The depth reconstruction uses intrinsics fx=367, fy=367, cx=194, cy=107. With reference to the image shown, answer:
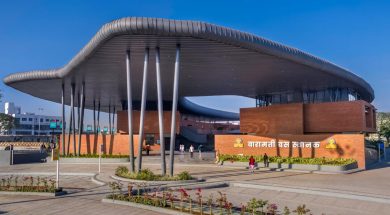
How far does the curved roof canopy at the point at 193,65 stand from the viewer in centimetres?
2041

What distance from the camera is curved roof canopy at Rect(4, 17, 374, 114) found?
20406mm

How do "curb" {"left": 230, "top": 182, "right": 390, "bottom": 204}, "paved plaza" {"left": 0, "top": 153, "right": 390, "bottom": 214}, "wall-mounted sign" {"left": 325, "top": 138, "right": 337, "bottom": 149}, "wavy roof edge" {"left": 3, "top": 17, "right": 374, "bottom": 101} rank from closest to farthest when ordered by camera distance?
"paved plaza" {"left": 0, "top": 153, "right": 390, "bottom": 214} < "curb" {"left": 230, "top": 182, "right": 390, "bottom": 204} < "wavy roof edge" {"left": 3, "top": 17, "right": 374, "bottom": 101} < "wall-mounted sign" {"left": 325, "top": 138, "right": 337, "bottom": 149}

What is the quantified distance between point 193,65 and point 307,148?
1202cm

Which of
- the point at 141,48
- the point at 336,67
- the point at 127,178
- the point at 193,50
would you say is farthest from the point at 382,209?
the point at 336,67

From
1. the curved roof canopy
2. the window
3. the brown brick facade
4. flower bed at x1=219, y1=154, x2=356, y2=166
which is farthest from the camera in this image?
the window

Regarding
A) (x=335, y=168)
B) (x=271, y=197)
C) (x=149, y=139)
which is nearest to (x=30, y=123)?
(x=149, y=139)

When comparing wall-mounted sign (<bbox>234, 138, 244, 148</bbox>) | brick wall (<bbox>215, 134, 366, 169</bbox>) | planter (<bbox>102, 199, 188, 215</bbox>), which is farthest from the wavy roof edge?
wall-mounted sign (<bbox>234, 138, 244, 148</bbox>)

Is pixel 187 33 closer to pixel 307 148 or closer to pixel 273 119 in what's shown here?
pixel 307 148

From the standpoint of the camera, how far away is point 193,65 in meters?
29.6

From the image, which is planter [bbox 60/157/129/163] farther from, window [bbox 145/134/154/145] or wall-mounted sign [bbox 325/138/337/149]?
window [bbox 145/134/154/145]

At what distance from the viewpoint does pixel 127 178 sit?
2084 cm

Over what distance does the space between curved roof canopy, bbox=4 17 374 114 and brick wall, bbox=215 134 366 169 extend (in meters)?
5.79

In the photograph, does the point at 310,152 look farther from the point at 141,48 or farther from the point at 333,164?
the point at 141,48

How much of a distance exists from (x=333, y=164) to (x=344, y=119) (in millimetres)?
9895
